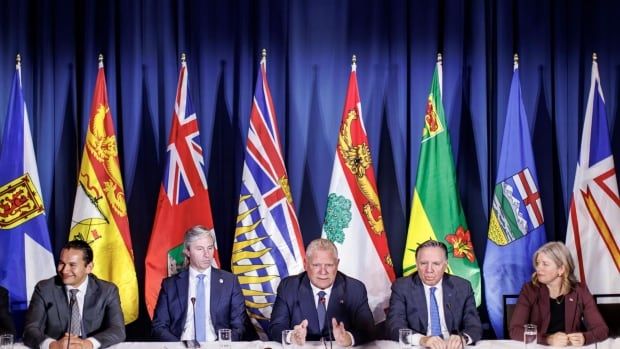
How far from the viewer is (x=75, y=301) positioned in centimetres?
466

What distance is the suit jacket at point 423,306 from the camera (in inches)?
190

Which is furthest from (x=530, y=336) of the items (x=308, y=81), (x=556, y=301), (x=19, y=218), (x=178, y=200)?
(x=19, y=218)

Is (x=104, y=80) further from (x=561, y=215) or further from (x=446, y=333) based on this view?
(x=561, y=215)

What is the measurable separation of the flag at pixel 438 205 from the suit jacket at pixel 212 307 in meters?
1.30

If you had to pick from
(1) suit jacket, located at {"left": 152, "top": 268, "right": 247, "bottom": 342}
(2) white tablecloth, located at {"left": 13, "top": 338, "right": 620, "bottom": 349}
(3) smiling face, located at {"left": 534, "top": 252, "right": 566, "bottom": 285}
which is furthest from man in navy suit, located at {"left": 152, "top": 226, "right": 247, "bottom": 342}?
(3) smiling face, located at {"left": 534, "top": 252, "right": 566, "bottom": 285}

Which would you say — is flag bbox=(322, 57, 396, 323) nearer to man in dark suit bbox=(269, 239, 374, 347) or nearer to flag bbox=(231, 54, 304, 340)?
flag bbox=(231, 54, 304, 340)

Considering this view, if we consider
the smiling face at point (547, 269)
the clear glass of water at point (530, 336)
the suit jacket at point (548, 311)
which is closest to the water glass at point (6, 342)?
the clear glass of water at point (530, 336)

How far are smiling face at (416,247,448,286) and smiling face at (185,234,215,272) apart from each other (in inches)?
47.7

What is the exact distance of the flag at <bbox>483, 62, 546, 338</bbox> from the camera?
5.76 metres

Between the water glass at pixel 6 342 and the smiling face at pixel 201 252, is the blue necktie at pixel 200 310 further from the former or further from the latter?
the water glass at pixel 6 342

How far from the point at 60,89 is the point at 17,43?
1.45 ft

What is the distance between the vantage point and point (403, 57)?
20.6 feet

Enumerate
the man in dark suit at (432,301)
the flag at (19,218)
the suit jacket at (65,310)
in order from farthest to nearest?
the flag at (19,218), the man in dark suit at (432,301), the suit jacket at (65,310)

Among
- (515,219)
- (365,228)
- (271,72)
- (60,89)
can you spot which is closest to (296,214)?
(365,228)
